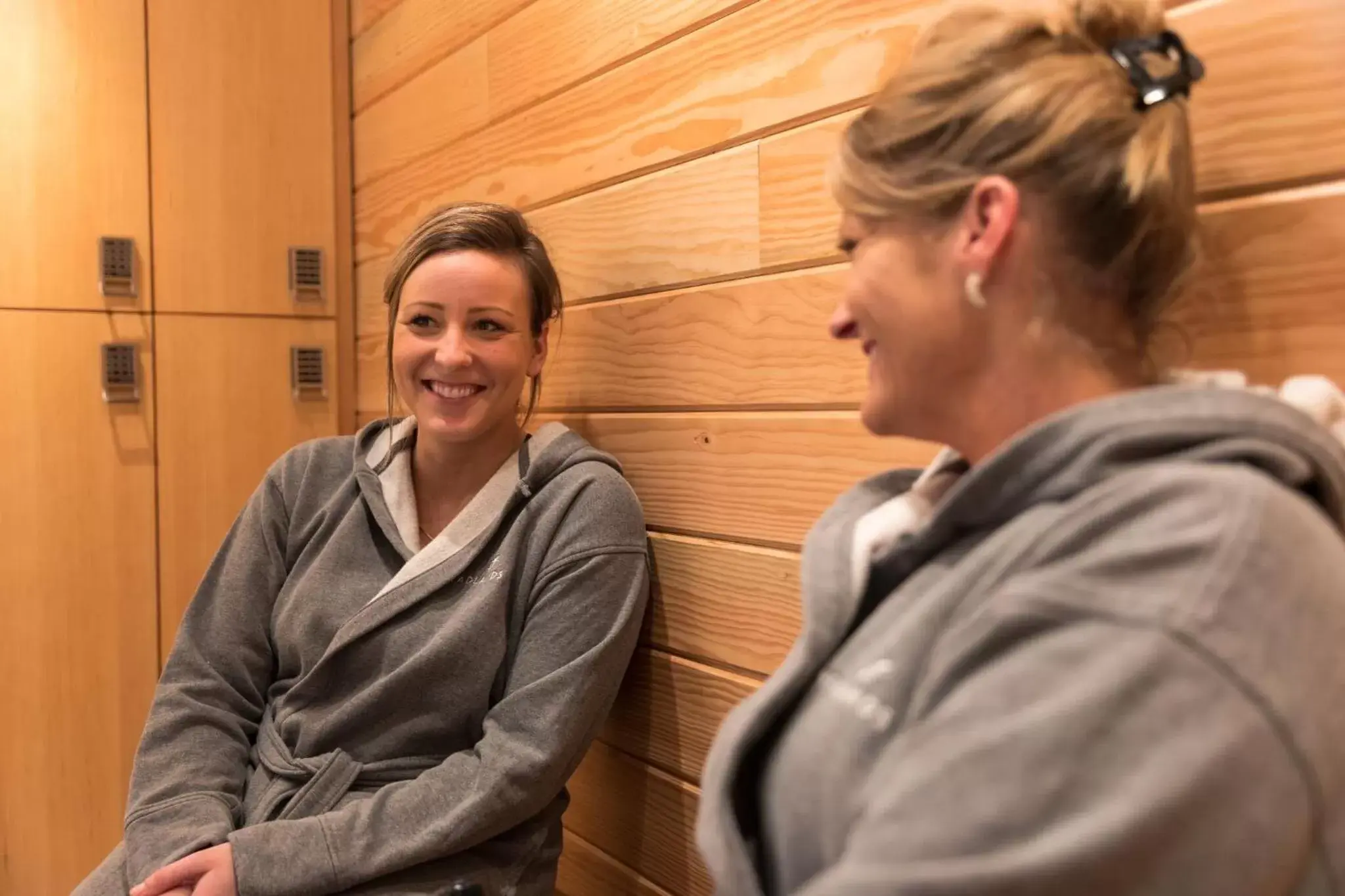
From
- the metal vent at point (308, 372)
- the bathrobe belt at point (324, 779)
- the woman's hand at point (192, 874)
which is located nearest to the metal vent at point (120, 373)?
the metal vent at point (308, 372)

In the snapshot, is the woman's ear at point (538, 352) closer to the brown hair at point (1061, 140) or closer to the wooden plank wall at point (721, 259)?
the wooden plank wall at point (721, 259)

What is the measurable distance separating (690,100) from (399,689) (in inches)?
36.0

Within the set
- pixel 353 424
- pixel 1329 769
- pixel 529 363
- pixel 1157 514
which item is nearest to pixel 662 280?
pixel 529 363

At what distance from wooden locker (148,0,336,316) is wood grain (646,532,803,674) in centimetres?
143

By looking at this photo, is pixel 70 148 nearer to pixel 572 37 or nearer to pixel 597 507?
pixel 572 37

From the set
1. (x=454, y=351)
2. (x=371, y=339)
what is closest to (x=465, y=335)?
(x=454, y=351)

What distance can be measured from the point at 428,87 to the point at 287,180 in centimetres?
55

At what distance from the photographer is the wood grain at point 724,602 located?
4.54 ft

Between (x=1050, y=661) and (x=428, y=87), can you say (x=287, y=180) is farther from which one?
(x=1050, y=661)

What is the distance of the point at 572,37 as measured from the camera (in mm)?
1794

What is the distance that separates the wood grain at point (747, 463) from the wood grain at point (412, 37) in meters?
0.85

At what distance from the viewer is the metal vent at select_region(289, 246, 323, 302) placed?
2.62m

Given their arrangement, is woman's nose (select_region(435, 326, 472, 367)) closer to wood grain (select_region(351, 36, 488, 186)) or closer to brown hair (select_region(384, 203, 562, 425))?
brown hair (select_region(384, 203, 562, 425))

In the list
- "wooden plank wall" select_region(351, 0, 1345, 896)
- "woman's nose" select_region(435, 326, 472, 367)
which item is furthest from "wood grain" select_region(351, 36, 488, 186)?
"woman's nose" select_region(435, 326, 472, 367)
